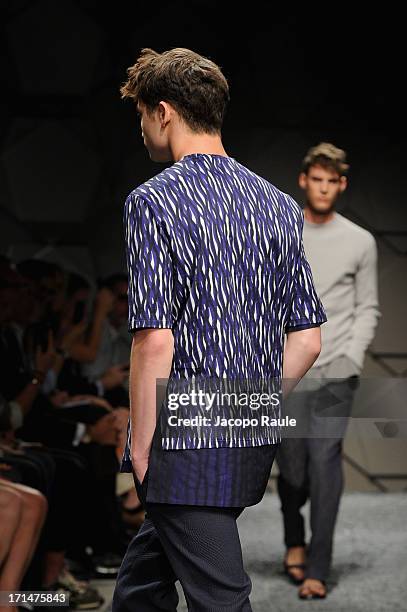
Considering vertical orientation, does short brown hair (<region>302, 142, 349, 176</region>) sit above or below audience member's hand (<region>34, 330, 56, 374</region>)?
above

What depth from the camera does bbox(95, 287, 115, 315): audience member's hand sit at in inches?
183

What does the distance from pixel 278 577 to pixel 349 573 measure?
0.24m

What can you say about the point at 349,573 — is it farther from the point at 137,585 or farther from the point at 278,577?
the point at 137,585

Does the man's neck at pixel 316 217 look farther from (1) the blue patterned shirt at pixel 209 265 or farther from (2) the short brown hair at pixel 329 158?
(1) the blue patterned shirt at pixel 209 265

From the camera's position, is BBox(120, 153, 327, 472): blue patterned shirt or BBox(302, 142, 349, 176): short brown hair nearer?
BBox(120, 153, 327, 472): blue patterned shirt

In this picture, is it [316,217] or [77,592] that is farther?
[316,217]

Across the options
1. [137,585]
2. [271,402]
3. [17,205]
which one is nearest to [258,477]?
[271,402]

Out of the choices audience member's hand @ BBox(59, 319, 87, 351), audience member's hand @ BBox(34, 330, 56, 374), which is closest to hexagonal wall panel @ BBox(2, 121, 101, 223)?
audience member's hand @ BBox(59, 319, 87, 351)

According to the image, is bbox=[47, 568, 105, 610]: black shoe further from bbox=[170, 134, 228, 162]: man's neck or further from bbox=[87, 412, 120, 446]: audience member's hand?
bbox=[170, 134, 228, 162]: man's neck

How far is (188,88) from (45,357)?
2069 mm

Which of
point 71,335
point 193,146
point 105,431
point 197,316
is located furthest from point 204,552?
point 71,335

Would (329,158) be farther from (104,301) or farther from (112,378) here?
(104,301)

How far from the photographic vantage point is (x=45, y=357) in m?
3.55

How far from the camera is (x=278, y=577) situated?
3445 mm
